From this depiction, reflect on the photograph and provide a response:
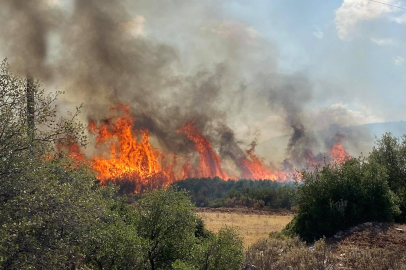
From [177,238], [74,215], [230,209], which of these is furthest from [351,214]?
[230,209]

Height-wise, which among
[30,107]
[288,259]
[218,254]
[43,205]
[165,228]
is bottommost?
[288,259]

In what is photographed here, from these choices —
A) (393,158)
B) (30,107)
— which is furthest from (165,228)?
(393,158)

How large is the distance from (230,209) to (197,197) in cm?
1489

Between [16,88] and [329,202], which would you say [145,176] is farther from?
[16,88]

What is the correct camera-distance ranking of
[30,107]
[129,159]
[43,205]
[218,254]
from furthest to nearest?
[129,159] < [218,254] < [30,107] < [43,205]

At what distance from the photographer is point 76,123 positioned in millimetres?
11688

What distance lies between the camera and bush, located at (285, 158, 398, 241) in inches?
909

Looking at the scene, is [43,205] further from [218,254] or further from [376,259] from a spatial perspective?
[376,259]

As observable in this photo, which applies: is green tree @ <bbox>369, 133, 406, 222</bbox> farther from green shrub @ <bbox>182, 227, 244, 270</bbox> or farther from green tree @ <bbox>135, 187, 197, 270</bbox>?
green tree @ <bbox>135, 187, 197, 270</bbox>

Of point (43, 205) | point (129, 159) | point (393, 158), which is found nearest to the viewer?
point (43, 205)

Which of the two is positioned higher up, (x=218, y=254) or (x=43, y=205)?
(x=43, y=205)

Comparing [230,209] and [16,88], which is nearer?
[16,88]

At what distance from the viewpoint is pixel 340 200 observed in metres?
23.8

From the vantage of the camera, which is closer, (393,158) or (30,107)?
(30,107)
